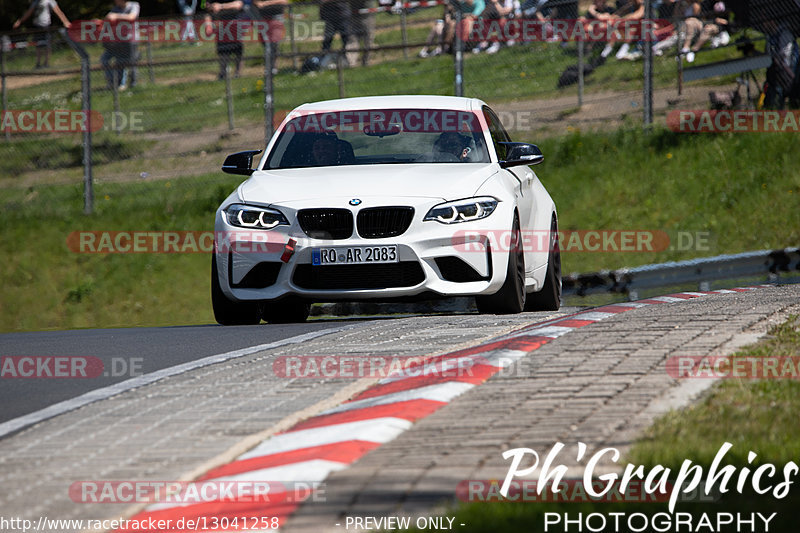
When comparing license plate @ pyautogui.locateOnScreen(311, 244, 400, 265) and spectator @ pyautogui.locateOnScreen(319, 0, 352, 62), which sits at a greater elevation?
spectator @ pyautogui.locateOnScreen(319, 0, 352, 62)

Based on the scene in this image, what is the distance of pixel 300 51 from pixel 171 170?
2.85m

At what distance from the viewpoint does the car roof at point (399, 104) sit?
1077 cm

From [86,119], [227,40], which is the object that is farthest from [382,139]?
[227,40]

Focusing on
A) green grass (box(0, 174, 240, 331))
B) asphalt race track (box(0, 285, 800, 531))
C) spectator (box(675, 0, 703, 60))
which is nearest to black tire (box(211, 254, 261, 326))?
asphalt race track (box(0, 285, 800, 531))

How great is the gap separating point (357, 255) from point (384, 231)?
264 mm

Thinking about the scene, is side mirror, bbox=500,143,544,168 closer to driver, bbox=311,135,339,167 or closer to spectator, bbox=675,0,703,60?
driver, bbox=311,135,339,167

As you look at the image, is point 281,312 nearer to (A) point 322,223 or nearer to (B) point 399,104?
(A) point 322,223

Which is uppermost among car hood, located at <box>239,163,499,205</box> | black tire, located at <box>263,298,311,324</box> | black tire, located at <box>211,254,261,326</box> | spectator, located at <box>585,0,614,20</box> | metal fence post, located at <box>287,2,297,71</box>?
spectator, located at <box>585,0,614,20</box>

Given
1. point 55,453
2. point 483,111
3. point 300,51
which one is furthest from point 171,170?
point 55,453

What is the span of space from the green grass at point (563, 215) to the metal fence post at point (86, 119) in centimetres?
25

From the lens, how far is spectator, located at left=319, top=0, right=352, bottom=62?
20688 mm

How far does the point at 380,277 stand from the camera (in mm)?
9336

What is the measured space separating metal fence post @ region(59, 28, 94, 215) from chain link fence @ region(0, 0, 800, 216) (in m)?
0.03

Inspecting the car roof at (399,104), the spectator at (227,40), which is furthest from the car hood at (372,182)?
the spectator at (227,40)
